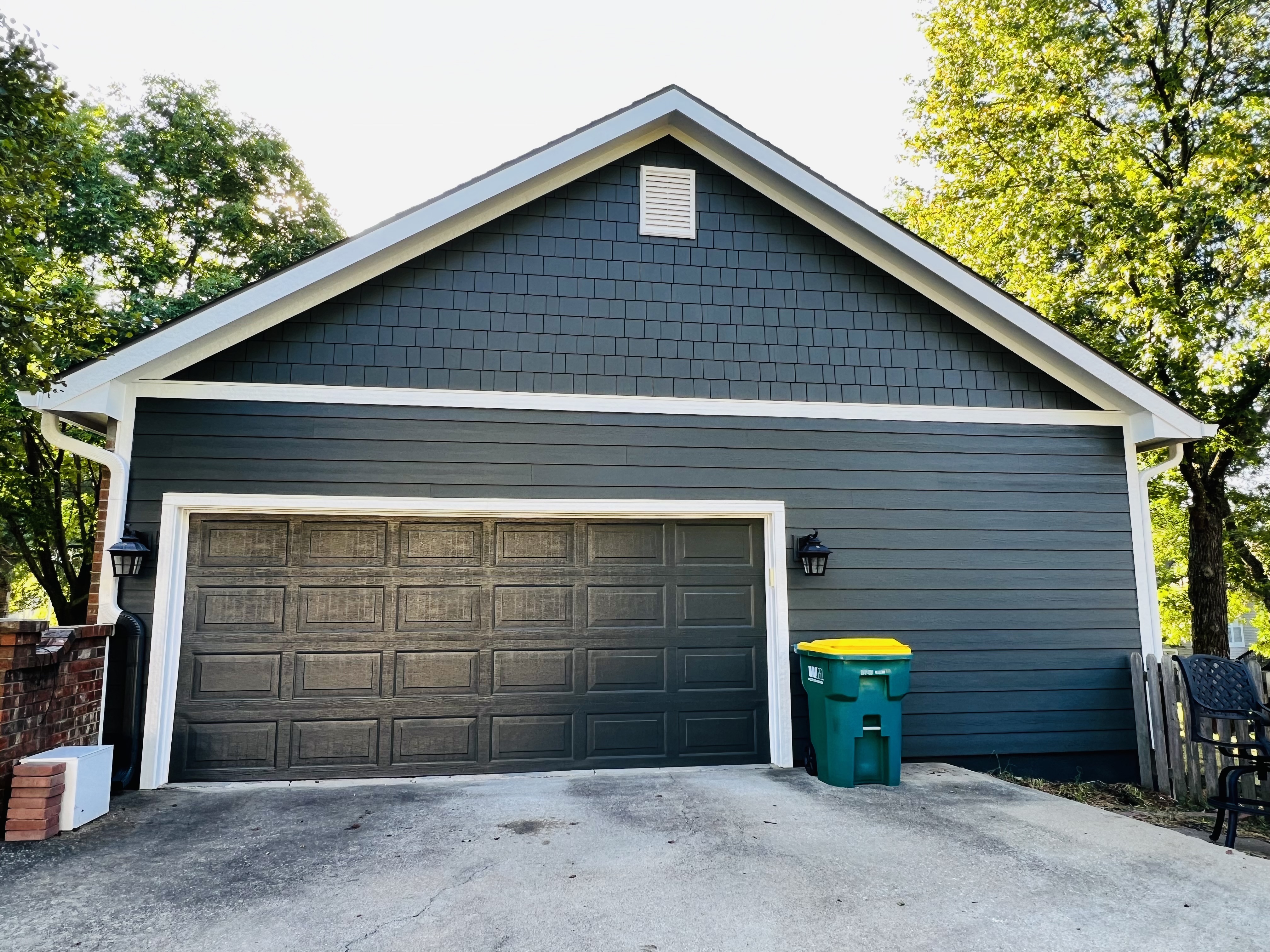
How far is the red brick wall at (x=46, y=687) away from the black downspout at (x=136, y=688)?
0.35 feet

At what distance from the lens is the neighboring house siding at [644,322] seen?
595 cm

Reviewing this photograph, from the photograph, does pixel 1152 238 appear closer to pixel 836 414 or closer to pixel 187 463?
pixel 836 414

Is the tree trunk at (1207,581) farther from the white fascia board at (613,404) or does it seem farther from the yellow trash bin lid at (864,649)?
the yellow trash bin lid at (864,649)

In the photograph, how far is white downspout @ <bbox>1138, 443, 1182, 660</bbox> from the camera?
253 inches

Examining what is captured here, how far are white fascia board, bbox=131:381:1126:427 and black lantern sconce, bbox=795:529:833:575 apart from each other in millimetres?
993

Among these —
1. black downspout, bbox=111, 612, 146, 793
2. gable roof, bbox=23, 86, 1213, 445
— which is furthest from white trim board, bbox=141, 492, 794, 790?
gable roof, bbox=23, 86, 1213, 445

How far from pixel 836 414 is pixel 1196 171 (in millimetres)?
8805

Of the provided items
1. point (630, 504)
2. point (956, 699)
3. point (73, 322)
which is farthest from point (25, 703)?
point (73, 322)

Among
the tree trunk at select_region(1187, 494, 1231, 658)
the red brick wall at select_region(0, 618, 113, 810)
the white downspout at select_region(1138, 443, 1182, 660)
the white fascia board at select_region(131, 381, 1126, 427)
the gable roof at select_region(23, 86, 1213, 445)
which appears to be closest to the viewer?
the red brick wall at select_region(0, 618, 113, 810)

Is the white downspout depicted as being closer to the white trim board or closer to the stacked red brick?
the white trim board

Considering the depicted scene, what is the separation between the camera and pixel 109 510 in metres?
5.40

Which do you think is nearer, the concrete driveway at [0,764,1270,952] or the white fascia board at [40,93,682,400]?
the concrete driveway at [0,764,1270,952]

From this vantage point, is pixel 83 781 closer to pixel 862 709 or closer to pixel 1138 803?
pixel 862 709

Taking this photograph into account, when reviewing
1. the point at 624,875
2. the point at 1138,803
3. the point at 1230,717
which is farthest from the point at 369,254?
the point at 1138,803
